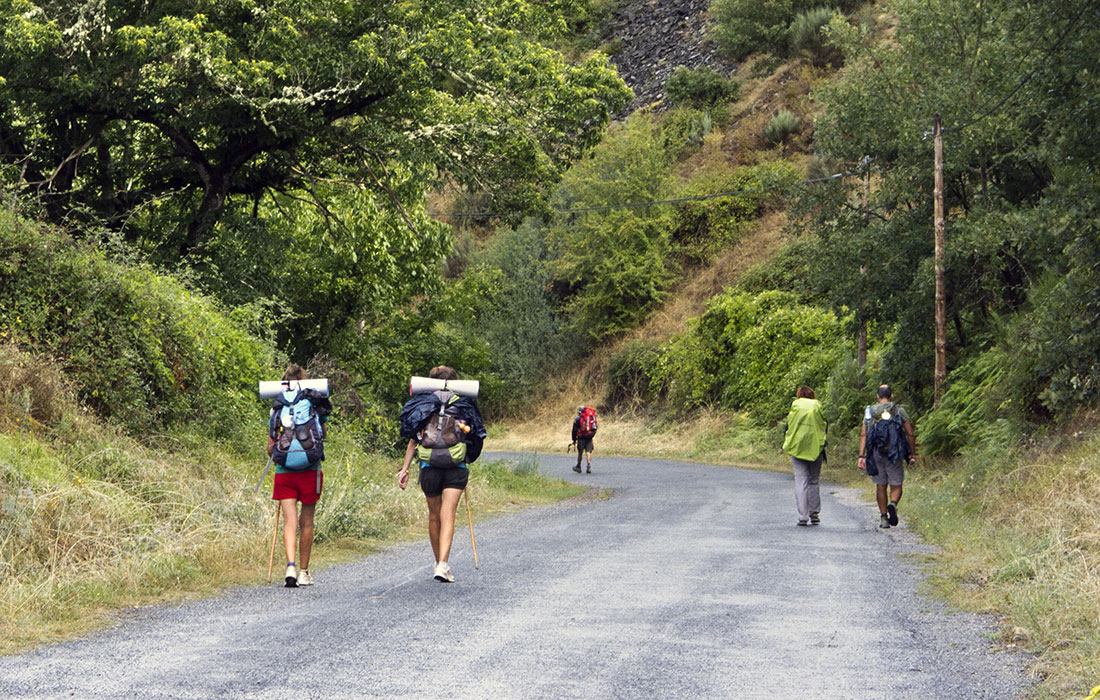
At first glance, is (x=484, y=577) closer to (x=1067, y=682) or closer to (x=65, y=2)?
(x=1067, y=682)

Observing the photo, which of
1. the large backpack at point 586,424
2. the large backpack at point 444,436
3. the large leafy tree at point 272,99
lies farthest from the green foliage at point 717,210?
the large backpack at point 444,436

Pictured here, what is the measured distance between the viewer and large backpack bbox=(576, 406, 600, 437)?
2973 centimetres

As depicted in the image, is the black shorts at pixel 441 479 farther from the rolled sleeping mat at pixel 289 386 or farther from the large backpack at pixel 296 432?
the rolled sleeping mat at pixel 289 386

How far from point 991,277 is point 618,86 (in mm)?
9517

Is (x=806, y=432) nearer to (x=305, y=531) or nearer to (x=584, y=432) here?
(x=305, y=531)

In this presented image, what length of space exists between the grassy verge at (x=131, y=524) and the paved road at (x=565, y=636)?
522mm

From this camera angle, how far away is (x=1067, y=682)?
19.5 feet

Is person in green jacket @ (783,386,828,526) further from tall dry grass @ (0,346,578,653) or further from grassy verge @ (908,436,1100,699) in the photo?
tall dry grass @ (0,346,578,653)

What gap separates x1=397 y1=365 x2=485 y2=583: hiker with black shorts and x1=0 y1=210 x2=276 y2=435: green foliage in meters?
5.17

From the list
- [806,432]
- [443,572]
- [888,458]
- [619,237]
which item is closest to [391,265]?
[806,432]

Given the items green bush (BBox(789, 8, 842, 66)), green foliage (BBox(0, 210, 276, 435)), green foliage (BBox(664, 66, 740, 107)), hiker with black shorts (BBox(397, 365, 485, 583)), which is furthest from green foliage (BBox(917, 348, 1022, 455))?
green foliage (BBox(664, 66, 740, 107))

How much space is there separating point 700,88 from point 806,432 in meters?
48.7

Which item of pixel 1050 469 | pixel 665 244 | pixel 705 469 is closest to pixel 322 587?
pixel 1050 469

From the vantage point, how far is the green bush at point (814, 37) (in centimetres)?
5728
